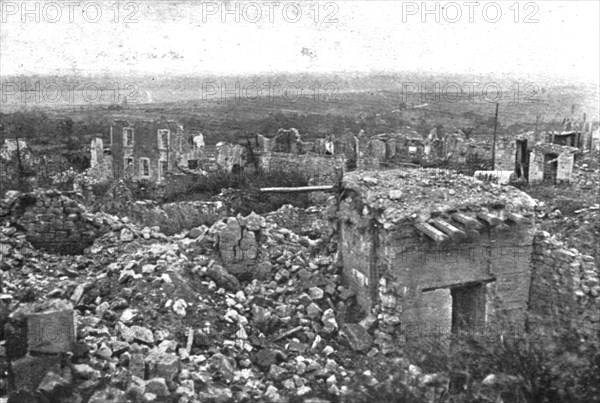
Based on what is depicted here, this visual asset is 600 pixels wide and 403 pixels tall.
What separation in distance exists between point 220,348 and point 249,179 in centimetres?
2003

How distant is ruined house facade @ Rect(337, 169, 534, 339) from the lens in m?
9.15

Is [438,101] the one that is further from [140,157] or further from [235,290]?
[235,290]

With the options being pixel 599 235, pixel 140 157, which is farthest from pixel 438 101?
pixel 599 235

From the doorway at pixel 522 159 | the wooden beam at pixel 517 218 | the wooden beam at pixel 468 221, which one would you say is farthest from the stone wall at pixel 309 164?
the wooden beam at pixel 468 221

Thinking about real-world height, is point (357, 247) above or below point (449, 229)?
below

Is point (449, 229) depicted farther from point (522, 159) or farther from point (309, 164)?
point (522, 159)

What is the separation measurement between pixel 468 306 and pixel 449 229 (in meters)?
1.76

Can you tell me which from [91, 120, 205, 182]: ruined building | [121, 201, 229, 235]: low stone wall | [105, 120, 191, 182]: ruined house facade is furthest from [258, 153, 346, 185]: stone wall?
[121, 201, 229, 235]: low stone wall

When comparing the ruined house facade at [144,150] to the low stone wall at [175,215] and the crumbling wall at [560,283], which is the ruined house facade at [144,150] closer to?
the low stone wall at [175,215]

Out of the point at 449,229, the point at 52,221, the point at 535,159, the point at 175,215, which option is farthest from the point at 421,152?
the point at 449,229

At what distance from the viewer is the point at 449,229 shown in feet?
29.1

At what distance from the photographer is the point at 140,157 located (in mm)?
31875

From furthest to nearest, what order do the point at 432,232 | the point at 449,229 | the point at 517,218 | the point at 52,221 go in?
the point at 52,221 → the point at 517,218 → the point at 449,229 → the point at 432,232

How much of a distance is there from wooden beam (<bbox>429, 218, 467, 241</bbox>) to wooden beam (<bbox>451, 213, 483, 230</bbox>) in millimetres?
168
